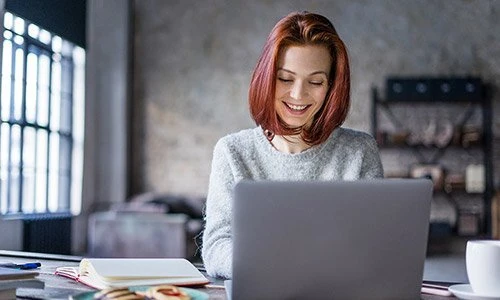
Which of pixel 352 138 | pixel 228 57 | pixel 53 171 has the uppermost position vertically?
pixel 228 57

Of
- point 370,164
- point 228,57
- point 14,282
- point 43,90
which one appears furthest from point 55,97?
point 14,282

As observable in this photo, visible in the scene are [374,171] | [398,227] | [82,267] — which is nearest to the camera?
[398,227]

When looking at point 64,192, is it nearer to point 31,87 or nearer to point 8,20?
point 31,87

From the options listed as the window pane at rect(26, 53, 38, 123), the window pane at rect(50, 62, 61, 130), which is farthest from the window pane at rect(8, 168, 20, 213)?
the window pane at rect(50, 62, 61, 130)

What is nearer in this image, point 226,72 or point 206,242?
point 206,242

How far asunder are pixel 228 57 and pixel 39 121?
2.68 metres

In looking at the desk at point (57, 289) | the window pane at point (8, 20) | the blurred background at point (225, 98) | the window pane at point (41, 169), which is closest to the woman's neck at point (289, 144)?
the desk at point (57, 289)

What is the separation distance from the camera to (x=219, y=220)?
1756 millimetres

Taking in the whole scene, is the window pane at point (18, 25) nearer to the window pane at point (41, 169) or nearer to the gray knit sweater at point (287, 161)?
the window pane at point (41, 169)

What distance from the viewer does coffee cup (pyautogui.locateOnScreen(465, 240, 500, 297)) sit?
4.29 feet

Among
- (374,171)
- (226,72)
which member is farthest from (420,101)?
(374,171)

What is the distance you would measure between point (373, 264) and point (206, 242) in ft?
2.19

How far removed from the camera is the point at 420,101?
27.3ft

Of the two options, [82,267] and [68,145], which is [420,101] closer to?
[68,145]
